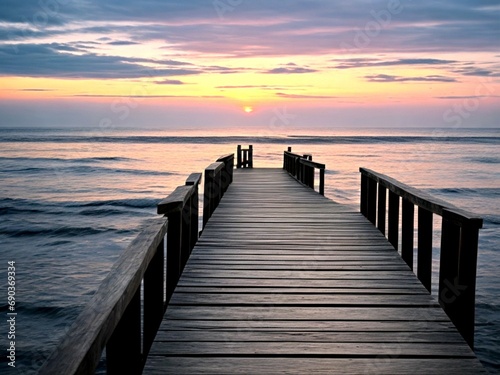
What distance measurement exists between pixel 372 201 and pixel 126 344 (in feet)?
19.4

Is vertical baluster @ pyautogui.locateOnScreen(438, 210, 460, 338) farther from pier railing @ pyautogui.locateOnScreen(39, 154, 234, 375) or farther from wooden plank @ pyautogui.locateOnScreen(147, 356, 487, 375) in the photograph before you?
pier railing @ pyautogui.locateOnScreen(39, 154, 234, 375)

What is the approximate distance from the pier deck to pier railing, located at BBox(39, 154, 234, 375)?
25 cm

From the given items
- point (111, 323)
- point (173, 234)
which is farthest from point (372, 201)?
point (111, 323)

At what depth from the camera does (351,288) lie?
14.7ft

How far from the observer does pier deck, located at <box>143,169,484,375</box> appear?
3025 mm

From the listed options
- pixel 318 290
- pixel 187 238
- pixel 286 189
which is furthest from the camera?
pixel 286 189

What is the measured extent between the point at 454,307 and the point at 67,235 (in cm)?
1442

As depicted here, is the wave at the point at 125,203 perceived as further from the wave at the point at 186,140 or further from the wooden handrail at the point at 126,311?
the wave at the point at 186,140

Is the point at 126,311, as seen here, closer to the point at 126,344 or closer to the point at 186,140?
the point at 126,344

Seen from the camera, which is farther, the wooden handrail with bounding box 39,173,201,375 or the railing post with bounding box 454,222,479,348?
the railing post with bounding box 454,222,479,348

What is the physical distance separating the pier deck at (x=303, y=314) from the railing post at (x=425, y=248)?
0.36 ft

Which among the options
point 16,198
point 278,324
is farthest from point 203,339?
point 16,198

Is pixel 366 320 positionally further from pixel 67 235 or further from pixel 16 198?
pixel 16 198

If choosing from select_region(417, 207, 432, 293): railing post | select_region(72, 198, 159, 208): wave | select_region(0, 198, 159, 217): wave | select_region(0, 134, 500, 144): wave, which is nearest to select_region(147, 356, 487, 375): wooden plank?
select_region(417, 207, 432, 293): railing post
